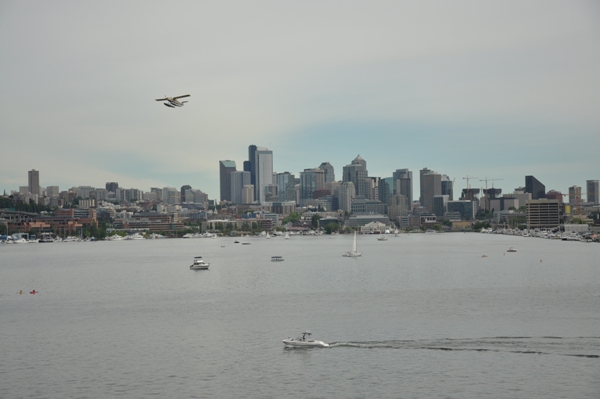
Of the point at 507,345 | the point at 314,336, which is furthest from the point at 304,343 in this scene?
the point at 507,345

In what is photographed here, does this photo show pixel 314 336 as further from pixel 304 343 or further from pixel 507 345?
pixel 507 345

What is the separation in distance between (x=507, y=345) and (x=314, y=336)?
40.6ft

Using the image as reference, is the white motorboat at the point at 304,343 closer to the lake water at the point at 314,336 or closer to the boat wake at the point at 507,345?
the lake water at the point at 314,336

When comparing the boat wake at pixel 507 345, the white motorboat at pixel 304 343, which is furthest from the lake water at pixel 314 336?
the white motorboat at pixel 304 343

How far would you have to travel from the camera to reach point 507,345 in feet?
148

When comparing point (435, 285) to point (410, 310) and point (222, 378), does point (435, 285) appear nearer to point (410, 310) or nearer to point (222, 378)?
point (410, 310)

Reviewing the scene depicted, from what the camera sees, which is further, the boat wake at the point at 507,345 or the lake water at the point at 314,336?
the boat wake at the point at 507,345

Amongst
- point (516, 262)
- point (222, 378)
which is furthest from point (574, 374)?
point (516, 262)

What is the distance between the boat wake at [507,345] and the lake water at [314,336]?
0.12 metres

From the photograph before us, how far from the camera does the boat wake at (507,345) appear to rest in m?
43.3

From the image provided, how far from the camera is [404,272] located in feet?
323

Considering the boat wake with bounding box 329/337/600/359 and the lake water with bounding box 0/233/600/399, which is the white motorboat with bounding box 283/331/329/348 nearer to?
the lake water with bounding box 0/233/600/399

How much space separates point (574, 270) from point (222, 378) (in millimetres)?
70314

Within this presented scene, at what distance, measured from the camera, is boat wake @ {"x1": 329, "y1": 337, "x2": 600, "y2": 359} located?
142 ft
